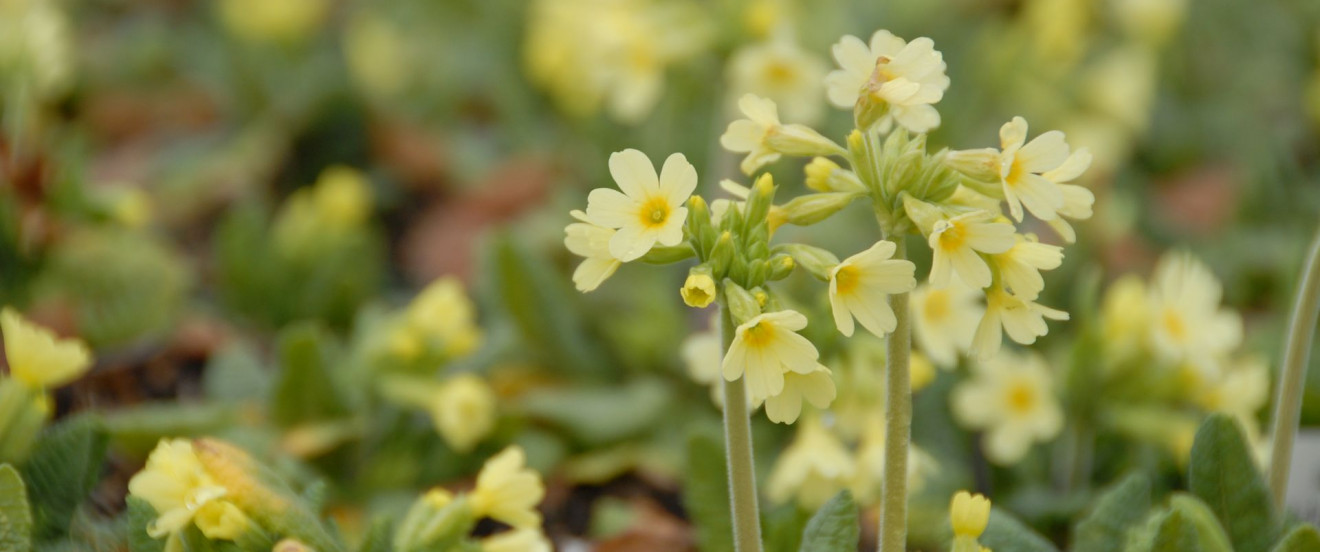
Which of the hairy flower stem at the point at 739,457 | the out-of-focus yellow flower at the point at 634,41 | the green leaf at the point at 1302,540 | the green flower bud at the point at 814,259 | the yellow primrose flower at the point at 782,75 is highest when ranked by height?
the out-of-focus yellow flower at the point at 634,41

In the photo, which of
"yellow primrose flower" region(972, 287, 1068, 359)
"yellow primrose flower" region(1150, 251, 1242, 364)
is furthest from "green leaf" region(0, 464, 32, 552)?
"yellow primrose flower" region(1150, 251, 1242, 364)

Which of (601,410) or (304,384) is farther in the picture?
(601,410)

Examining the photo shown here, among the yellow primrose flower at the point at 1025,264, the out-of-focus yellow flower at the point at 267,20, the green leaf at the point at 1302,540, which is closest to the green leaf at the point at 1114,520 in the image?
the green leaf at the point at 1302,540

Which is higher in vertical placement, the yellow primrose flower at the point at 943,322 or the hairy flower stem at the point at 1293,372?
the yellow primrose flower at the point at 943,322

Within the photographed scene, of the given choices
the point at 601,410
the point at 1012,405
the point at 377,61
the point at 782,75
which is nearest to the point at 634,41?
the point at 782,75

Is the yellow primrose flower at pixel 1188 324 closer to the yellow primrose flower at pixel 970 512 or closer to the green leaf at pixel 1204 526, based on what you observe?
the green leaf at pixel 1204 526

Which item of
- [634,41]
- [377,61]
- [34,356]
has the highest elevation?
[377,61]

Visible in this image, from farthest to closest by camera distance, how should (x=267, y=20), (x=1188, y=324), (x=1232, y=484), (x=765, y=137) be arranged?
1. (x=267, y=20)
2. (x=1188, y=324)
3. (x=1232, y=484)
4. (x=765, y=137)

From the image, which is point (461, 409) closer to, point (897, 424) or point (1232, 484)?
point (897, 424)
